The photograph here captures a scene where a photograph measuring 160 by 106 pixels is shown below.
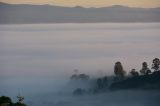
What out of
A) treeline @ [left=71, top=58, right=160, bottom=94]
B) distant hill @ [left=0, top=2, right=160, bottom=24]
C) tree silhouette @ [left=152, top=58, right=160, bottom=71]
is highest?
distant hill @ [left=0, top=2, right=160, bottom=24]

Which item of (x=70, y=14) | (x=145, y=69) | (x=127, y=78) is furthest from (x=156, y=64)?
(x=70, y=14)

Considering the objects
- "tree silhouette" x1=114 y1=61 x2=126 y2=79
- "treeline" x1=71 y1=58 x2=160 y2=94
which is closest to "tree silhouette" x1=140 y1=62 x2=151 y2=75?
"treeline" x1=71 y1=58 x2=160 y2=94

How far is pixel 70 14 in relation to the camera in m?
2.94

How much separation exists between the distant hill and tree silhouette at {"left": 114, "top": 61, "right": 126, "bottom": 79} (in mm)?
387

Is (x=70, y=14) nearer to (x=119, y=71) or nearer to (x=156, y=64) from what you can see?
(x=119, y=71)

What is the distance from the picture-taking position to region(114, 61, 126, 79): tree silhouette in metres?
2.90

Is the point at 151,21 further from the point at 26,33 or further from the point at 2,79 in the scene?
the point at 2,79

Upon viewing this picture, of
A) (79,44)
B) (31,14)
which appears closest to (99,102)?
(79,44)

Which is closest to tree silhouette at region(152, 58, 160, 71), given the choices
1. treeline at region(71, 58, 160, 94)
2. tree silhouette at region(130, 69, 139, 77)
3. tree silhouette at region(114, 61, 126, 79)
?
treeline at region(71, 58, 160, 94)

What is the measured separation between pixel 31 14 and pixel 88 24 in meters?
0.49

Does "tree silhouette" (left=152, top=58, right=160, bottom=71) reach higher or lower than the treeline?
higher

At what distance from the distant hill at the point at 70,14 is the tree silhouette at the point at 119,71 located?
1.27 ft

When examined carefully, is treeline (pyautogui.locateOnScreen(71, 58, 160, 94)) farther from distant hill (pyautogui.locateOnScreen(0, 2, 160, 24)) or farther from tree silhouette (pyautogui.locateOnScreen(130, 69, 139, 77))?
distant hill (pyautogui.locateOnScreen(0, 2, 160, 24))

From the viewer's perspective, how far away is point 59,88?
9.46 feet
